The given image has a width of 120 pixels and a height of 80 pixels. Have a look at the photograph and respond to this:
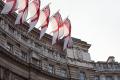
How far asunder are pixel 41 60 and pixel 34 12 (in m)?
11.1

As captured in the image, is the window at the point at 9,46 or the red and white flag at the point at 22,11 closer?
the red and white flag at the point at 22,11

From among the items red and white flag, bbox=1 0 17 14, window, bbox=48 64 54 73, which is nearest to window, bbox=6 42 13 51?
window, bbox=48 64 54 73

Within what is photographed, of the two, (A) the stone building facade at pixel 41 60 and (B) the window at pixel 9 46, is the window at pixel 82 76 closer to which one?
(A) the stone building facade at pixel 41 60

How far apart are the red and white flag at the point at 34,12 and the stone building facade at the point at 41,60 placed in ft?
16.6

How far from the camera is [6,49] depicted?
45.3 meters

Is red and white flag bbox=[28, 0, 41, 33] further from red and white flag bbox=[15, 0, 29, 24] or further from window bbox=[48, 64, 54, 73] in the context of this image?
window bbox=[48, 64, 54, 73]

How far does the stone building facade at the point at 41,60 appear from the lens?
44906 mm

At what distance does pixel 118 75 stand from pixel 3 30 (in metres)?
22.7

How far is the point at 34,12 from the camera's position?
41938 millimetres

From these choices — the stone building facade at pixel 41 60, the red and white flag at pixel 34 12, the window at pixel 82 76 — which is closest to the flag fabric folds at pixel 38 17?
the red and white flag at pixel 34 12

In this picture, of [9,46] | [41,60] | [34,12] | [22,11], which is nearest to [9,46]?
[9,46]

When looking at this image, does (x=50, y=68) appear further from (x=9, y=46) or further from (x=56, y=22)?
(x=56, y=22)

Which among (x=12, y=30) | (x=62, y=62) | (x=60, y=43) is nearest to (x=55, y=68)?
(x=62, y=62)

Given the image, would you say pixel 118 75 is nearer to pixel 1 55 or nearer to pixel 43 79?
pixel 43 79
